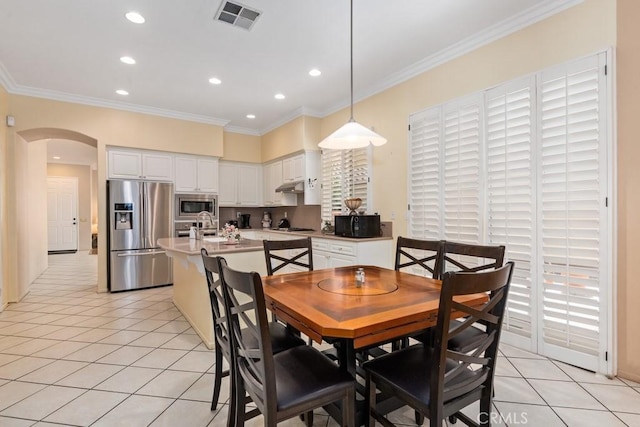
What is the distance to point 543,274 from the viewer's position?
2.48 m

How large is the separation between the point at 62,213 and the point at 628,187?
1174cm

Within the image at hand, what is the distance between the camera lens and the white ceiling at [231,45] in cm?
249

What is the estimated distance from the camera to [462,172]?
3.04 meters

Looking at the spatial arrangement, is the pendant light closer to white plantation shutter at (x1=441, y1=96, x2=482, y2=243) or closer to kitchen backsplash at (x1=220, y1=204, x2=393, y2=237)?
white plantation shutter at (x1=441, y1=96, x2=482, y2=243)

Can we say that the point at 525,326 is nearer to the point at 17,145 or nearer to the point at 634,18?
the point at 634,18

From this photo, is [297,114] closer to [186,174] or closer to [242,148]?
[242,148]

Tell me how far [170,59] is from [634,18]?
387 cm

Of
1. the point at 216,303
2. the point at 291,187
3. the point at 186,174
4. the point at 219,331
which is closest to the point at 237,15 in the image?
the point at 216,303

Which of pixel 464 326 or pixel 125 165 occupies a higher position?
pixel 125 165

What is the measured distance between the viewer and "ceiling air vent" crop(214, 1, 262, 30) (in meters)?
2.46

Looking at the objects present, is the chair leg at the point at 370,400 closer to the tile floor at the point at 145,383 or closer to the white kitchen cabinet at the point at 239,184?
the tile floor at the point at 145,383

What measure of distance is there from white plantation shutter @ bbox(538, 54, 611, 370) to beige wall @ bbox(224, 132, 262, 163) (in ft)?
15.6

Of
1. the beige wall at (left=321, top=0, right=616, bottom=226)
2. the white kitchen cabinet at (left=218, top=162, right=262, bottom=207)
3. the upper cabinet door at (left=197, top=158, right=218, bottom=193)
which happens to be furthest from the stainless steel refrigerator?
the beige wall at (left=321, top=0, right=616, bottom=226)

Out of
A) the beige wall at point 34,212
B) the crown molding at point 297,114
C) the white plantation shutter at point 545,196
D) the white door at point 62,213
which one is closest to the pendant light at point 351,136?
the white plantation shutter at point 545,196
